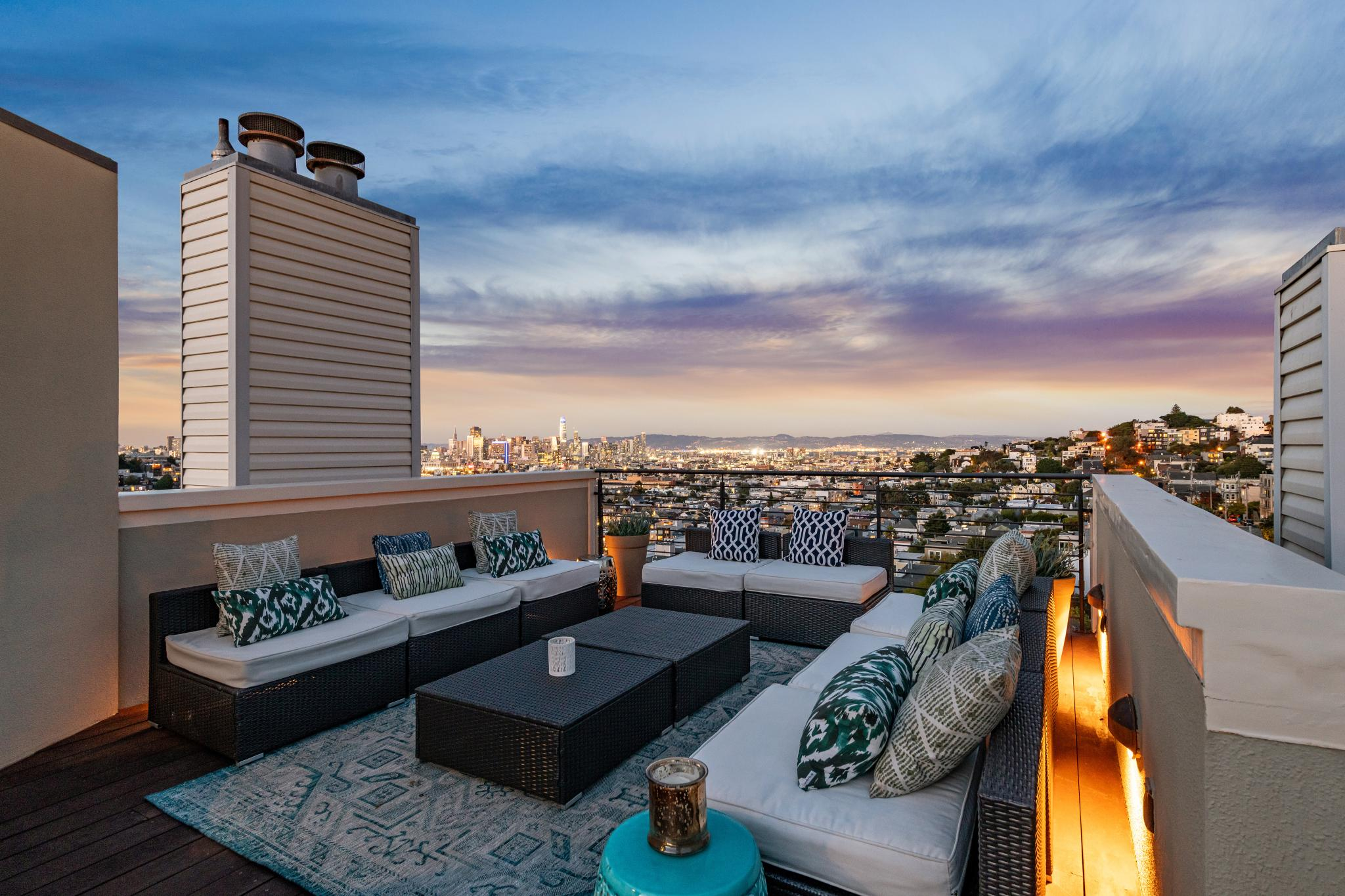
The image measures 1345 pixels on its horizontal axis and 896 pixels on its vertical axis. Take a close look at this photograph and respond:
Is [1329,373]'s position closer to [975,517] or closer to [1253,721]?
[1253,721]

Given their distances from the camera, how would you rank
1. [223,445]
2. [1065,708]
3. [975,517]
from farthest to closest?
[975,517], [223,445], [1065,708]

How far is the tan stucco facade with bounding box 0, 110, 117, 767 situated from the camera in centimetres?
282

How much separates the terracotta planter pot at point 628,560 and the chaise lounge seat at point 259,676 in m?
2.64

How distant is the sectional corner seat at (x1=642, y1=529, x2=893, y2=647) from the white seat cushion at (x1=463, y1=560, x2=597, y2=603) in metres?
0.51

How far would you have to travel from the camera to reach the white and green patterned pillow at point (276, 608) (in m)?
3.01

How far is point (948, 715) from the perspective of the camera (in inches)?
62.4

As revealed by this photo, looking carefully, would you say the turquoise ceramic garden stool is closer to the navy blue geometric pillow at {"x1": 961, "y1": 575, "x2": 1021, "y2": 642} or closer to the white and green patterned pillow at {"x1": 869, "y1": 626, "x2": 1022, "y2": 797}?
the white and green patterned pillow at {"x1": 869, "y1": 626, "x2": 1022, "y2": 797}

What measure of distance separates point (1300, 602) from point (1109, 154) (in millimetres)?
6761

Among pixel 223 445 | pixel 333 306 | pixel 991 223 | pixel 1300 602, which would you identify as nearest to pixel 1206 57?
pixel 991 223

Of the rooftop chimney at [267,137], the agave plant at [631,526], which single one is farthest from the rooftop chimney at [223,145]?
the agave plant at [631,526]

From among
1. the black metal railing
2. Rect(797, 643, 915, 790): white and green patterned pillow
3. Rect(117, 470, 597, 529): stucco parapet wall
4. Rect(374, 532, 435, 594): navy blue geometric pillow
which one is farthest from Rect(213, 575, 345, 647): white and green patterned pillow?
the black metal railing

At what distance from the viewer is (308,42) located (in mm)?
5289

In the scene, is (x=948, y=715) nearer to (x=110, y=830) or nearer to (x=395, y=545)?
(x=110, y=830)

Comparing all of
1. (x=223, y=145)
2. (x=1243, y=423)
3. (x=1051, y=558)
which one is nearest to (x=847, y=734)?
(x=1051, y=558)
